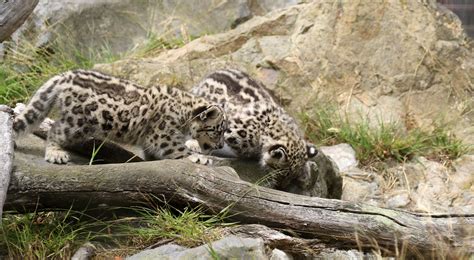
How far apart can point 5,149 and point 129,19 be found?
235 inches

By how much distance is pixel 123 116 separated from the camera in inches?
296

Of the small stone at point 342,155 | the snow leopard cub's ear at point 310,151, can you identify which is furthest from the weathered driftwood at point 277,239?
the small stone at point 342,155

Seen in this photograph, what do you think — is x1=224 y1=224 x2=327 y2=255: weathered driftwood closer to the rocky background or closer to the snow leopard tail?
the snow leopard tail

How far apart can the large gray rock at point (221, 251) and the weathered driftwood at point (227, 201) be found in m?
0.38

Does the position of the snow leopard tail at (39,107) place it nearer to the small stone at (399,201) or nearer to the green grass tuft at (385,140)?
the green grass tuft at (385,140)

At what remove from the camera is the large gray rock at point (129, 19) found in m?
11.6

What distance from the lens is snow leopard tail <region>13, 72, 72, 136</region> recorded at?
285 inches

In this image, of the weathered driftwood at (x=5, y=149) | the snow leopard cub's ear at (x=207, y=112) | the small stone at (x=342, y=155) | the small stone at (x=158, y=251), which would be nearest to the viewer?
the weathered driftwood at (x=5, y=149)

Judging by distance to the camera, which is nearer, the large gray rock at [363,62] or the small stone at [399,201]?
the small stone at [399,201]

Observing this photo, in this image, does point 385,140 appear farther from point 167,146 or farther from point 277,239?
point 277,239

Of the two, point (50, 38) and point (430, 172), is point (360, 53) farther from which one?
point (50, 38)

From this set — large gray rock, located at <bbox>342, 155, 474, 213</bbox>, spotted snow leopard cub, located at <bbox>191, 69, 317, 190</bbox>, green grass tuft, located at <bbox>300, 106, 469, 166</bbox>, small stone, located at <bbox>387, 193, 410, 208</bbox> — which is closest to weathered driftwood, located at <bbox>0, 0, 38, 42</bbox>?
spotted snow leopard cub, located at <bbox>191, 69, 317, 190</bbox>

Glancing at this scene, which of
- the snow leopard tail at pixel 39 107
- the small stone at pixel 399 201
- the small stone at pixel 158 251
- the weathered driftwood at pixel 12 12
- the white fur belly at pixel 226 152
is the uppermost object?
the weathered driftwood at pixel 12 12

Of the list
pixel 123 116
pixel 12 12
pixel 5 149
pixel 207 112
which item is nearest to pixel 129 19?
pixel 207 112
